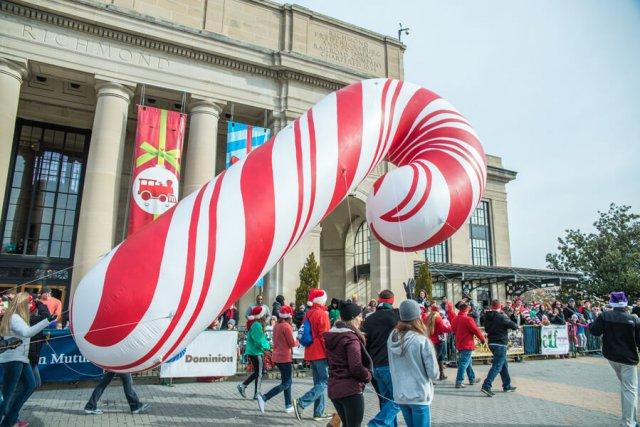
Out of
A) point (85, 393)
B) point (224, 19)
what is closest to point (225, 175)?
point (85, 393)

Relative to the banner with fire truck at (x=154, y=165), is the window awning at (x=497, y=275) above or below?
below

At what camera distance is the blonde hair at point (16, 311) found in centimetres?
544

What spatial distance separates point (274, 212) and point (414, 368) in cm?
191

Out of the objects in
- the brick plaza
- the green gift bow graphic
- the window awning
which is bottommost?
the brick plaza

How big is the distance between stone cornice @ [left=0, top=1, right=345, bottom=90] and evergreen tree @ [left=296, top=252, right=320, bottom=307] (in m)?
8.21

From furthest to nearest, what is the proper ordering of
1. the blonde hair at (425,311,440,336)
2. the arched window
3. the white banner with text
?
the arched window < the white banner with text < the blonde hair at (425,311,440,336)

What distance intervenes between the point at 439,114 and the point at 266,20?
57.5 ft

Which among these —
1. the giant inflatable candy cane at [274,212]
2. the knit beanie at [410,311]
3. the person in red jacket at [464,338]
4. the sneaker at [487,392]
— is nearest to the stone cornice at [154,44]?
the person in red jacket at [464,338]

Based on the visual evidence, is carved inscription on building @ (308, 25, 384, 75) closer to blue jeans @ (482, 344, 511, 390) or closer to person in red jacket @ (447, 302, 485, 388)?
person in red jacket @ (447, 302, 485, 388)

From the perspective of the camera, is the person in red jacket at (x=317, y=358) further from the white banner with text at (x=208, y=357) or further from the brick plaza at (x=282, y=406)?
the white banner with text at (x=208, y=357)

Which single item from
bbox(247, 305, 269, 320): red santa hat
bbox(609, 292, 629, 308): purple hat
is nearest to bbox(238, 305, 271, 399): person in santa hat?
bbox(247, 305, 269, 320): red santa hat

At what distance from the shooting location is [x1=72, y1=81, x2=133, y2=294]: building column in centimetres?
1510

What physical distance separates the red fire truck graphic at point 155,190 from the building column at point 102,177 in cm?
154

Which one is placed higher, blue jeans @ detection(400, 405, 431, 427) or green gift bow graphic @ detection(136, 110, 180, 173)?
green gift bow graphic @ detection(136, 110, 180, 173)
